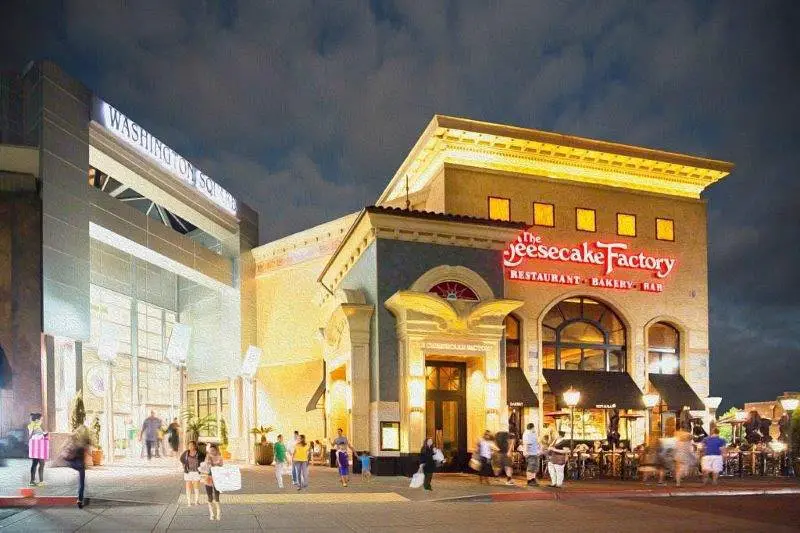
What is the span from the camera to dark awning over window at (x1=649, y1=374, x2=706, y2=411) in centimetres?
3111

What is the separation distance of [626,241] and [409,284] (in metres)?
10.4

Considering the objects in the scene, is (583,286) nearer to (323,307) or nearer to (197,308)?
(323,307)

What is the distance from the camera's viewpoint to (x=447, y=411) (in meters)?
27.6

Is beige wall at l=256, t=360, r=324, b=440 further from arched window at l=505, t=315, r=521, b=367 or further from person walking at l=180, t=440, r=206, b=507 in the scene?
person walking at l=180, t=440, r=206, b=507

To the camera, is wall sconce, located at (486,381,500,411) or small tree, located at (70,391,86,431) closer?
wall sconce, located at (486,381,500,411)

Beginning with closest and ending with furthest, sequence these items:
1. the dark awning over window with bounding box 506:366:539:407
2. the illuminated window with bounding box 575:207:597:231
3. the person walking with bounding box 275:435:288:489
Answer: the person walking with bounding box 275:435:288:489 → the dark awning over window with bounding box 506:366:539:407 → the illuminated window with bounding box 575:207:597:231

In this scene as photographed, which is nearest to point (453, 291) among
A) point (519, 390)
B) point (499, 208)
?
point (519, 390)

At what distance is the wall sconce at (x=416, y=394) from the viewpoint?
25656 mm

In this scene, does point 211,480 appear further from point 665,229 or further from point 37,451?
point 665,229

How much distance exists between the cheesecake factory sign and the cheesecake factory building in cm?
6

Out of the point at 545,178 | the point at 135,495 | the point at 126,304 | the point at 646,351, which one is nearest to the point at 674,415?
the point at 646,351

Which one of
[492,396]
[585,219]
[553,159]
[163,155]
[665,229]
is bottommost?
[492,396]

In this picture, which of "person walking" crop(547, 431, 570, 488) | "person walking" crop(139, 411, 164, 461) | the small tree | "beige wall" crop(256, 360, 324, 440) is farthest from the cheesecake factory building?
the small tree

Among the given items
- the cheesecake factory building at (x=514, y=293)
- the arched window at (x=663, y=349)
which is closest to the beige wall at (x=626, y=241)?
the cheesecake factory building at (x=514, y=293)
